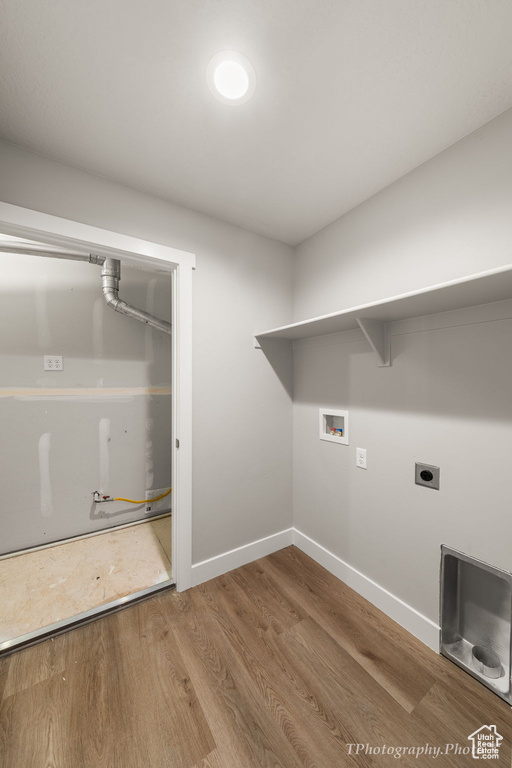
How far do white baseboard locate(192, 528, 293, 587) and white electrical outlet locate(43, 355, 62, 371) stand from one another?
74.3 inches

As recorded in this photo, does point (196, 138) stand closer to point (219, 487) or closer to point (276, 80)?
point (276, 80)

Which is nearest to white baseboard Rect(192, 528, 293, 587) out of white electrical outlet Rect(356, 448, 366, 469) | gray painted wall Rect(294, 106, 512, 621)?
gray painted wall Rect(294, 106, 512, 621)

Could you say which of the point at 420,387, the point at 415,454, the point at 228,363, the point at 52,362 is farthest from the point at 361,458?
the point at 52,362

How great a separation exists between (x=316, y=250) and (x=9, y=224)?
70.7 inches

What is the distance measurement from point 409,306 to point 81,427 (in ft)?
8.54

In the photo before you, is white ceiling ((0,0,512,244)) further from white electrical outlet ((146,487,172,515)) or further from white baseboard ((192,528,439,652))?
white electrical outlet ((146,487,172,515))

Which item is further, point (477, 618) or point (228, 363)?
point (228, 363)

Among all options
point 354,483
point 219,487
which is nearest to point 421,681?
point 354,483

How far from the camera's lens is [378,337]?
61.0 inches

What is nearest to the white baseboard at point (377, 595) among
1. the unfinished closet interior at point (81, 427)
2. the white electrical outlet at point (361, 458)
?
the white electrical outlet at point (361, 458)

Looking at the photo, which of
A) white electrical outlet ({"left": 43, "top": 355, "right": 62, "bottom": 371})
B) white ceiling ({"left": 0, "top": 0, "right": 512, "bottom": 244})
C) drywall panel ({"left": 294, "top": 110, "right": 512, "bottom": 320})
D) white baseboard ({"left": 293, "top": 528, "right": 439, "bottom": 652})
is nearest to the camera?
white ceiling ({"left": 0, "top": 0, "right": 512, "bottom": 244})

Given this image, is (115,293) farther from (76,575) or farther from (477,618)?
(477,618)

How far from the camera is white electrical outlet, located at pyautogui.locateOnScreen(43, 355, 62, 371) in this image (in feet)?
7.45

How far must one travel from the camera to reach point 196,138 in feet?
4.24
